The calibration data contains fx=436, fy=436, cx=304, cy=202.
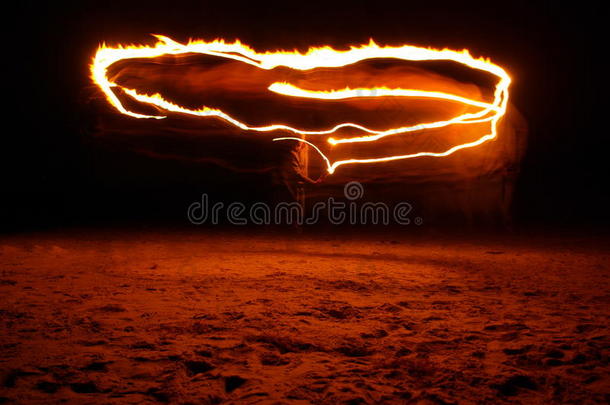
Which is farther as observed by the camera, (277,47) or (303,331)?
(277,47)

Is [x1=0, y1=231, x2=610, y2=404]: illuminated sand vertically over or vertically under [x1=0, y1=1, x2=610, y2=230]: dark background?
under

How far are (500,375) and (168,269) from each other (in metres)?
4.02

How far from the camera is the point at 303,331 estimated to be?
298 cm

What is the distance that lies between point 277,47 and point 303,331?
5.62m

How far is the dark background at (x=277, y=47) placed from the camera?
874 cm

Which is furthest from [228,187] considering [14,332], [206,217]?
[14,332]

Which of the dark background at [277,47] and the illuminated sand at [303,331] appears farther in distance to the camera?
the dark background at [277,47]

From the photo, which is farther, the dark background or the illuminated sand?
the dark background

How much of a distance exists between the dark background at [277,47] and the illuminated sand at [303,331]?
4244mm

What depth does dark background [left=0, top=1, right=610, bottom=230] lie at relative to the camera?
344 inches

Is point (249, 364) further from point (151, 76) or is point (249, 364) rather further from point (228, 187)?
point (228, 187)

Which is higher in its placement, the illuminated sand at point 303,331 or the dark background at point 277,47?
the dark background at point 277,47

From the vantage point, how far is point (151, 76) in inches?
309

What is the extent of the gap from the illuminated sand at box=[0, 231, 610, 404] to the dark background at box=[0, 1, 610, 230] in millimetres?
4244
